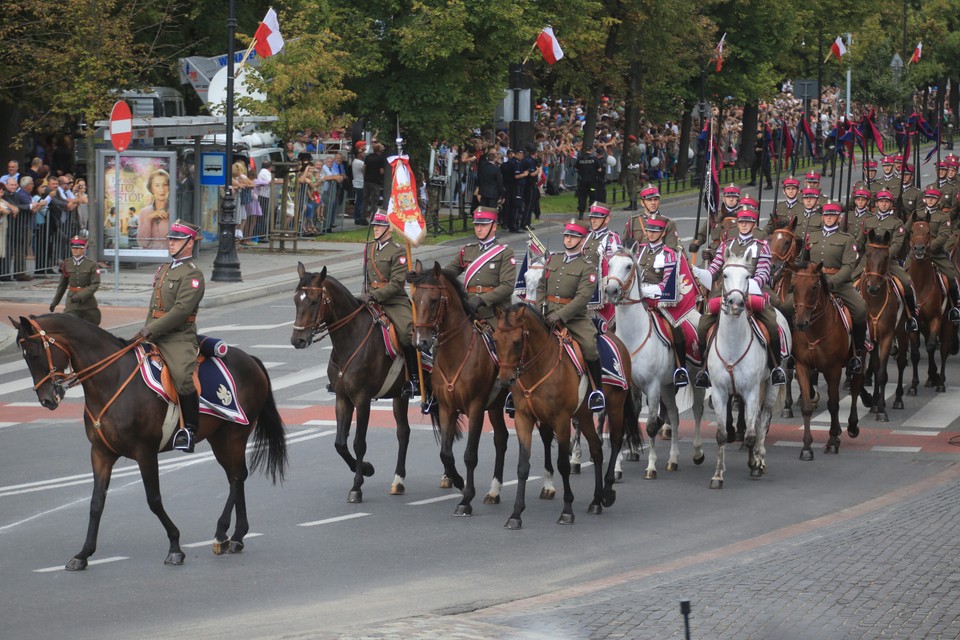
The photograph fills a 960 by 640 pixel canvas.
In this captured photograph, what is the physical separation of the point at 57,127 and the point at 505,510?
25.6 meters

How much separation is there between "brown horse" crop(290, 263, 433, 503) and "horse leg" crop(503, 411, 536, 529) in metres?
1.79

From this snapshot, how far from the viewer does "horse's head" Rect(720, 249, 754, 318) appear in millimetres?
17016

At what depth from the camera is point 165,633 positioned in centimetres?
1122

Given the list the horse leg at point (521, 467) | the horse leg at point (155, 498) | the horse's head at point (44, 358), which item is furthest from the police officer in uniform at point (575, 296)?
the horse's head at point (44, 358)

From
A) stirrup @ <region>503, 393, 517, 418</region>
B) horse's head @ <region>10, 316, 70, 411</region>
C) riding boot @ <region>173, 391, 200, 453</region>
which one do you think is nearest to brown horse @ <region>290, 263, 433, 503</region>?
stirrup @ <region>503, 393, 517, 418</region>

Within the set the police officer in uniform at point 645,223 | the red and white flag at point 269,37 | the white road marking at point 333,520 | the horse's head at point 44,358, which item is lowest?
the white road marking at point 333,520

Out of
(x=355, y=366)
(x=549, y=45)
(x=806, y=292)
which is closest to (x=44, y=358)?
(x=355, y=366)

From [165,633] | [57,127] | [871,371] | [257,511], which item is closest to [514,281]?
[257,511]

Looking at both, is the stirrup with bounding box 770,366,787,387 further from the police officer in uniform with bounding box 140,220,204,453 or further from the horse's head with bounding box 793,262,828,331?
the police officer in uniform with bounding box 140,220,204,453

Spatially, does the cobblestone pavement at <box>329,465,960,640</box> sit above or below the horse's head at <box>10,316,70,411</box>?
below

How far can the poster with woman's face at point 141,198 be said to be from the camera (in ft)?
110

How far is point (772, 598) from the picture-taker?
454 inches

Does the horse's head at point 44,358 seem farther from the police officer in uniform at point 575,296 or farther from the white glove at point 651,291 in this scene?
the white glove at point 651,291

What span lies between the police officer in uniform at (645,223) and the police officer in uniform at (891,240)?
3430mm
